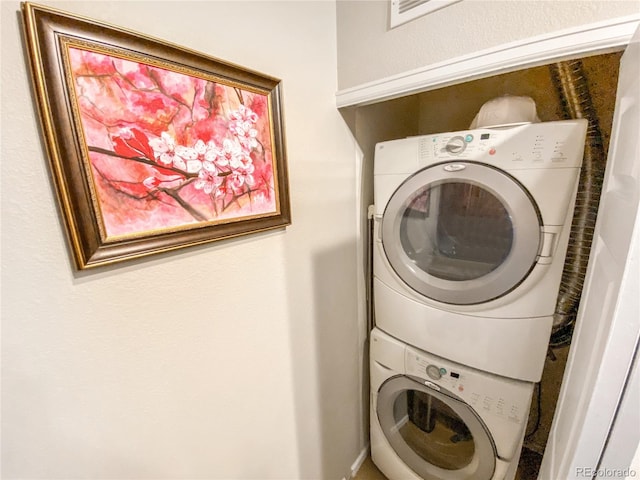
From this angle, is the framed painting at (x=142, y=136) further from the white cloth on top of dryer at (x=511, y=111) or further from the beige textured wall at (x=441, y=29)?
the white cloth on top of dryer at (x=511, y=111)

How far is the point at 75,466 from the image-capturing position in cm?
54

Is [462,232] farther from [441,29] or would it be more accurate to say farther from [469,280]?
[441,29]

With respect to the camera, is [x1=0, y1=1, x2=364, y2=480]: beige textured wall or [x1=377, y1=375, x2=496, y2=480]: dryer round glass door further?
[x1=377, y1=375, x2=496, y2=480]: dryer round glass door

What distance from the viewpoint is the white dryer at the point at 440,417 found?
0.91m

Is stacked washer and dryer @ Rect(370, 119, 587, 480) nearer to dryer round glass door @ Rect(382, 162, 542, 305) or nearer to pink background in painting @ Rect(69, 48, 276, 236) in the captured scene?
dryer round glass door @ Rect(382, 162, 542, 305)

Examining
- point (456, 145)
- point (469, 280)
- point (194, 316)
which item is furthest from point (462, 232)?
point (194, 316)

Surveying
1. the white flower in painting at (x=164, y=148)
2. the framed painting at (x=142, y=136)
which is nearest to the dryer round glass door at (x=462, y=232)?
the framed painting at (x=142, y=136)

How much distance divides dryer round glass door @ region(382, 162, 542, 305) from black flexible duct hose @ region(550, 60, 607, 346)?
423mm

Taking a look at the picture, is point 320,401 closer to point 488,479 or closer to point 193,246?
point 488,479

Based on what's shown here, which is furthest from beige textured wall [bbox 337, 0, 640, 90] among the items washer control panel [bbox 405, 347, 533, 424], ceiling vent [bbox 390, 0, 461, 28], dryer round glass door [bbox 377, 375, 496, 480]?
dryer round glass door [bbox 377, 375, 496, 480]

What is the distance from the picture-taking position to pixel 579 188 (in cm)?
103

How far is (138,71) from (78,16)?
0.34 ft

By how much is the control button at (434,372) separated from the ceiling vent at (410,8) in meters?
1.21

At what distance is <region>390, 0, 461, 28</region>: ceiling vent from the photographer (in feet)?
2.54
